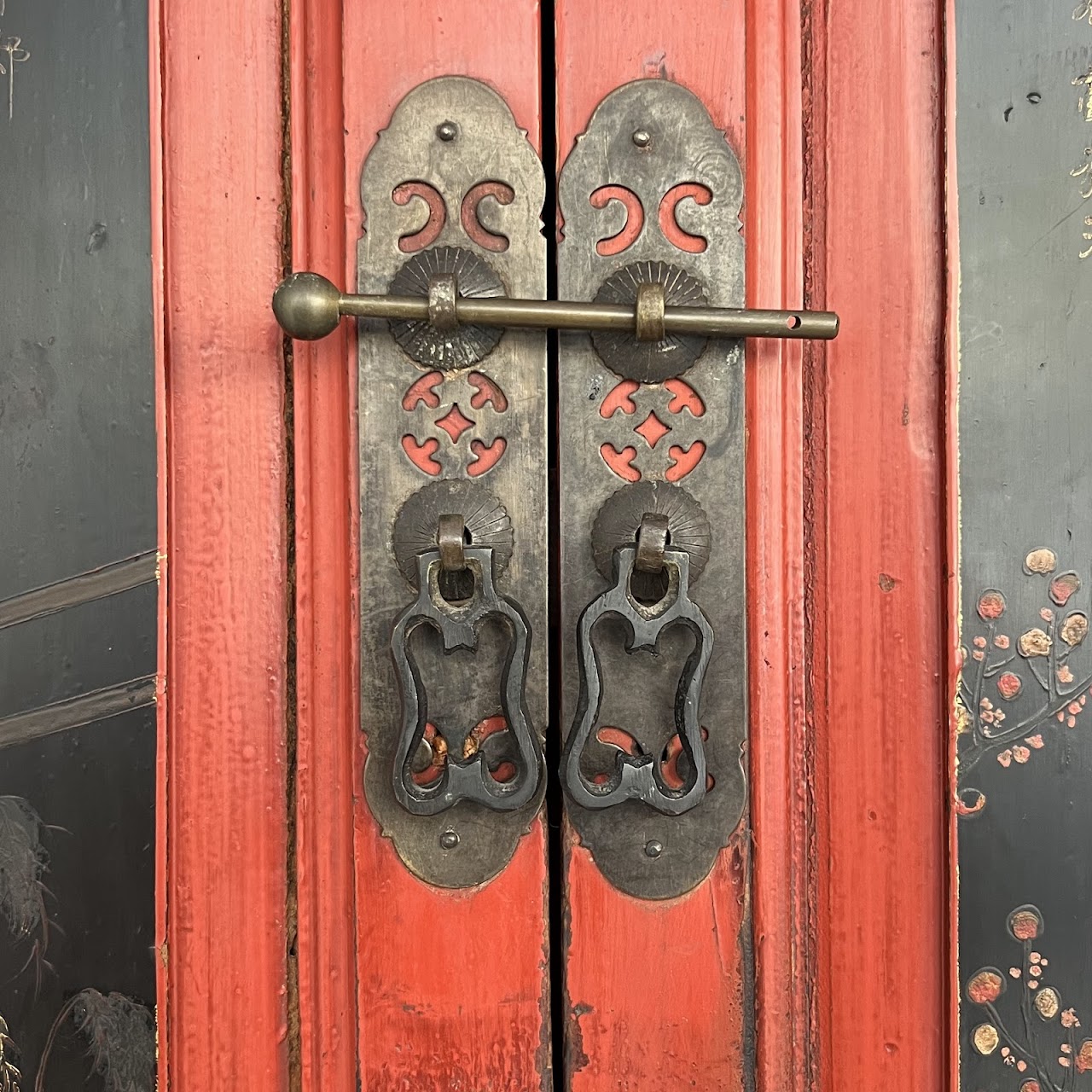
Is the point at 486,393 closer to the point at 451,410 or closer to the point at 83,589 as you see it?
the point at 451,410

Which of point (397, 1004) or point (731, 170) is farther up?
point (731, 170)

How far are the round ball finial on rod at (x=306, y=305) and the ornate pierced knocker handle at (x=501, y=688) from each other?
15 centimetres

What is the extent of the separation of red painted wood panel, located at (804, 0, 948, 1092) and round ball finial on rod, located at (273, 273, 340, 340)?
0.31 m

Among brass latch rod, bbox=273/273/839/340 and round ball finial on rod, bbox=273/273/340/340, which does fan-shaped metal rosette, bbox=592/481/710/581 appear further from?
round ball finial on rod, bbox=273/273/340/340

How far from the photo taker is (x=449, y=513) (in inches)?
21.9

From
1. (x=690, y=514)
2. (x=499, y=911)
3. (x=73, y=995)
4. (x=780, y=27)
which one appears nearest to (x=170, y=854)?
(x=73, y=995)

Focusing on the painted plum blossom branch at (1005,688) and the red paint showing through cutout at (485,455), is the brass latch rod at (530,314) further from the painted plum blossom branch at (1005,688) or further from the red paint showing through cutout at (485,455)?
the painted plum blossom branch at (1005,688)

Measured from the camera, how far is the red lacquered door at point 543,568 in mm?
562

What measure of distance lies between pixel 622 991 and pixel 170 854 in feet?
1.00

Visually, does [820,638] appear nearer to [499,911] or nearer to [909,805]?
[909,805]

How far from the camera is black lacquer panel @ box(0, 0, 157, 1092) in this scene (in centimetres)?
56

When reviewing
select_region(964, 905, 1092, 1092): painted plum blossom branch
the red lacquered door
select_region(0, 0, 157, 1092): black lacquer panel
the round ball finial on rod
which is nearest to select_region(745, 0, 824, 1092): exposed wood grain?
the red lacquered door

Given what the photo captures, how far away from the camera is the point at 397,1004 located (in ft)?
1.90

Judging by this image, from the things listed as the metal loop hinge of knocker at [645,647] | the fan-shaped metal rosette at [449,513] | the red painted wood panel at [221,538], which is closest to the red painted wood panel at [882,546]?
the metal loop hinge of knocker at [645,647]
